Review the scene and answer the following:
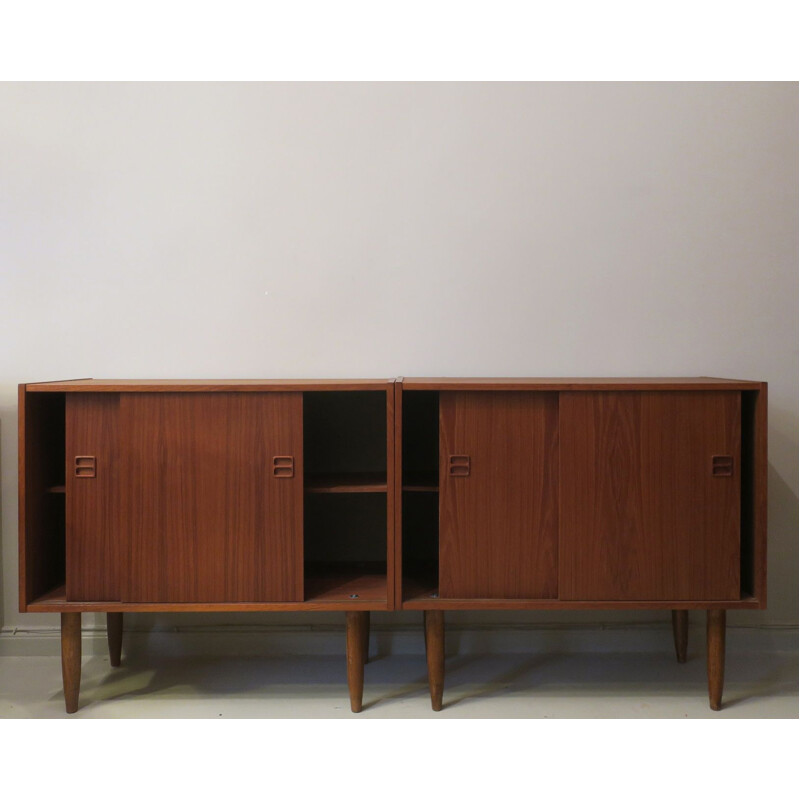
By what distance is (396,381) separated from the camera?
79.2 inches

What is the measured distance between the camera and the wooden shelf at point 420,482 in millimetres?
2023

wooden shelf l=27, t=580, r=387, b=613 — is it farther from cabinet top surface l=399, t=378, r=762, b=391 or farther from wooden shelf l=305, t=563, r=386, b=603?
cabinet top surface l=399, t=378, r=762, b=391

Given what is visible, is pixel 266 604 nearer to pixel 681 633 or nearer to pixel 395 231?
pixel 395 231

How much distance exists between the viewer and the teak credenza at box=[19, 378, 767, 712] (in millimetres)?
1980

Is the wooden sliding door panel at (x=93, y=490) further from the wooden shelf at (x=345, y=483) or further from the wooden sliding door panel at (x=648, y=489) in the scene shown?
the wooden sliding door panel at (x=648, y=489)

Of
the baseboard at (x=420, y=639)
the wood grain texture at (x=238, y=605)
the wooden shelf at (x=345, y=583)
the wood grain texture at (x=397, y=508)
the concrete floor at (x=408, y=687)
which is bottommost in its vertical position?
the concrete floor at (x=408, y=687)

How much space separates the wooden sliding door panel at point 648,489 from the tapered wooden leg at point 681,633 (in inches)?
16.5

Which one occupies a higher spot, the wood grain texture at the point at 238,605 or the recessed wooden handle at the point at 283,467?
the recessed wooden handle at the point at 283,467

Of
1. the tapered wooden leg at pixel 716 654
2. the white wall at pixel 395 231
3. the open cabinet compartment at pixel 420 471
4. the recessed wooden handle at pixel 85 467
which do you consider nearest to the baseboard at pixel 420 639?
the open cabinet compartment at pixel 420 471

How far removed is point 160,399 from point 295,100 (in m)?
1.06

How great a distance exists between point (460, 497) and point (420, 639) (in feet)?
2.26


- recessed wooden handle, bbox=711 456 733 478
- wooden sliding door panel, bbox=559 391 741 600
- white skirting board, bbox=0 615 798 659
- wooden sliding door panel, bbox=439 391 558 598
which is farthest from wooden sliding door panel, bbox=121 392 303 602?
recessed wooden handle, bbox=711 456 733 478

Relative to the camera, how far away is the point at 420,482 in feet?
6.89
